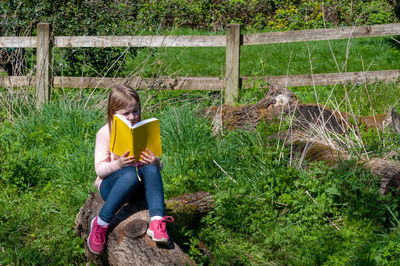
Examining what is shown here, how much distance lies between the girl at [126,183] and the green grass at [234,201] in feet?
1.23

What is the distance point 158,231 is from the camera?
10.7ft

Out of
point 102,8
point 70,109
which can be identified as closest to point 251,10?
point 102,8

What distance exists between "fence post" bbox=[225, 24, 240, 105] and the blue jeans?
4.18m

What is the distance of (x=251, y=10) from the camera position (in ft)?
52.3

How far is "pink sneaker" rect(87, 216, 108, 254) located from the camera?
340 centimetres

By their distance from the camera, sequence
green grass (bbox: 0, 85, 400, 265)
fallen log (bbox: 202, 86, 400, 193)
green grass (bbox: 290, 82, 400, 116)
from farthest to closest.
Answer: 1. green grass (bbox: 290, 82, 400, 116)
2. fallen log (bbox: 202, 86, 400, 193)
3. green grass (bbox: 0, 85, 400, 265)

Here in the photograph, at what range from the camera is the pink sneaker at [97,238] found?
3.40m

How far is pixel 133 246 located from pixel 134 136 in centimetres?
69

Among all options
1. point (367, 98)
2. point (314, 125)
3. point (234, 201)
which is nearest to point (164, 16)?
point (367, 98)

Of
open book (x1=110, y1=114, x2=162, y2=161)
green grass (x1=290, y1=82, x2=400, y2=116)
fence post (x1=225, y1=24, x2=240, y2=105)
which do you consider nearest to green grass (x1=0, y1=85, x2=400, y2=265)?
open book (x1=110, y1=114, x2=162, y2=161)

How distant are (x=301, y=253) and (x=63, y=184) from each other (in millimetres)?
2397

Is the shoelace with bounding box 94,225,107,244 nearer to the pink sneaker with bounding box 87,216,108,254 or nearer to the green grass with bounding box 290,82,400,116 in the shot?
the pink sneaker with bounding box 87,216,108,254

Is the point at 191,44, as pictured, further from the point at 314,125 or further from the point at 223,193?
the point at 223,193

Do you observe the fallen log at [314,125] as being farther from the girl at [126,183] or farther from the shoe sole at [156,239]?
the shoe sole at [156,239]
